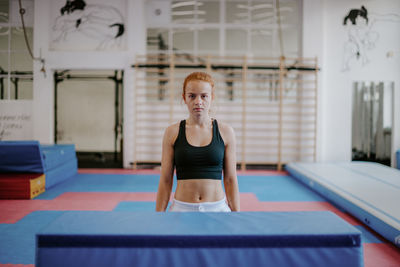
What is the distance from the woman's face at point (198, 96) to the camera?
4.27 feet

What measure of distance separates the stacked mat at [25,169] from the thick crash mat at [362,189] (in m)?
3.90

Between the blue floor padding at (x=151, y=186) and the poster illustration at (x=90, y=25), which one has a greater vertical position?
the poster illustration at (x=90, y=25)

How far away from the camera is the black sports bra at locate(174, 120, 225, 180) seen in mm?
1356

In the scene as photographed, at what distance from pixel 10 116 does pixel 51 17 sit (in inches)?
93.9

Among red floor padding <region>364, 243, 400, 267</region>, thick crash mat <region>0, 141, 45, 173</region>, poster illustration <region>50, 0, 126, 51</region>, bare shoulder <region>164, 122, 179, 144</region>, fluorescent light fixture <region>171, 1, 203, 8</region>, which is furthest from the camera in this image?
fluorescent light fixture <region>171, 1, 203, 8</region>

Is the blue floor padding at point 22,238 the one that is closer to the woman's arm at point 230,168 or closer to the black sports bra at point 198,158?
the black sports bra at point 198,158

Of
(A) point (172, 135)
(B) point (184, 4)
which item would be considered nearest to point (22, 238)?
(A) point (172, 135)

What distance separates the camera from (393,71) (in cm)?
574

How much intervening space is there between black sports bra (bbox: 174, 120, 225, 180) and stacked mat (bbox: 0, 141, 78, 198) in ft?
9.86

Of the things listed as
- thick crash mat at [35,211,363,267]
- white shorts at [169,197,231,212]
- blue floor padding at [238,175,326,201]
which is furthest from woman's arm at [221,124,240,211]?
blue floor padding at [238,175,326,201]

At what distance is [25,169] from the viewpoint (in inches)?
147

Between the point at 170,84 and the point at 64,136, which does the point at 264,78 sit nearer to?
the point at 170,84

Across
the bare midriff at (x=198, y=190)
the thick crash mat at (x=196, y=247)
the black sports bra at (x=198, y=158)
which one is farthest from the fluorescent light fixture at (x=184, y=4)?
the thick crash mat at (x=196, y=247)

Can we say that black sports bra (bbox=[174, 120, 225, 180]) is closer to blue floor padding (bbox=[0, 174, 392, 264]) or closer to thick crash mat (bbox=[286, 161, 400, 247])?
blue floor padding (bbox=[0, 174, 392, 264])
